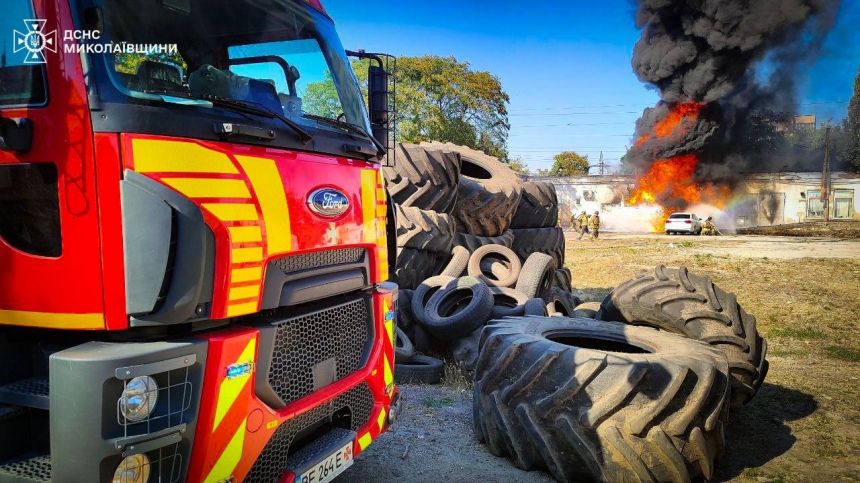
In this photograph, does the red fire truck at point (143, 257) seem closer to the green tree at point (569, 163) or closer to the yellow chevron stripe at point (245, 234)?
the yellow chevron stripe at point (245, 234)

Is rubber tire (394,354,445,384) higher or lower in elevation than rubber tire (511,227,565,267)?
lower

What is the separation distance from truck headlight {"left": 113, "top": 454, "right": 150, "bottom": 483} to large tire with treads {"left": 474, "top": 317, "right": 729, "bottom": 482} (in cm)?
234

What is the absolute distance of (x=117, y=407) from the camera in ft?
7.47

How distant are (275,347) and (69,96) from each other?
139 cm

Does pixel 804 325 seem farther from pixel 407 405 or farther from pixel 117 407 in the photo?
pixel 117 407

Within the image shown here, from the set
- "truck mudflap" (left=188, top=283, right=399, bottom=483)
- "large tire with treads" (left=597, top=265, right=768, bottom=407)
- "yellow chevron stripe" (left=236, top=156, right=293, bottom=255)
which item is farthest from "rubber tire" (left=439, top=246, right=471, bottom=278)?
"yellow chevron stripe" (left=236, top=156, right=293, bottom=255)

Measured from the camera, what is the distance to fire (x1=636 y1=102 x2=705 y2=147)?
4369cm

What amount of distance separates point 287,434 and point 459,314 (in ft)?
11.6

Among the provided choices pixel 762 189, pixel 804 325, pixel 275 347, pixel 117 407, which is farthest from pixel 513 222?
pixel 762 189

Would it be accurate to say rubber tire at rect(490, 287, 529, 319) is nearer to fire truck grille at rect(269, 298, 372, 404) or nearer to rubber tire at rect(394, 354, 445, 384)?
rubber tire at rect(394, 354, 445, 384)

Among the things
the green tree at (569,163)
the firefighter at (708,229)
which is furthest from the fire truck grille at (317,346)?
the green tree at (569,163)

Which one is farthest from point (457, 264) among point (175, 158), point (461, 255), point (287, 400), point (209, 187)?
point (175, 158)

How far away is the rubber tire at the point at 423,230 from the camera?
763cm

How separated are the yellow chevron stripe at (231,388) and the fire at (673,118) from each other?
153 ft
